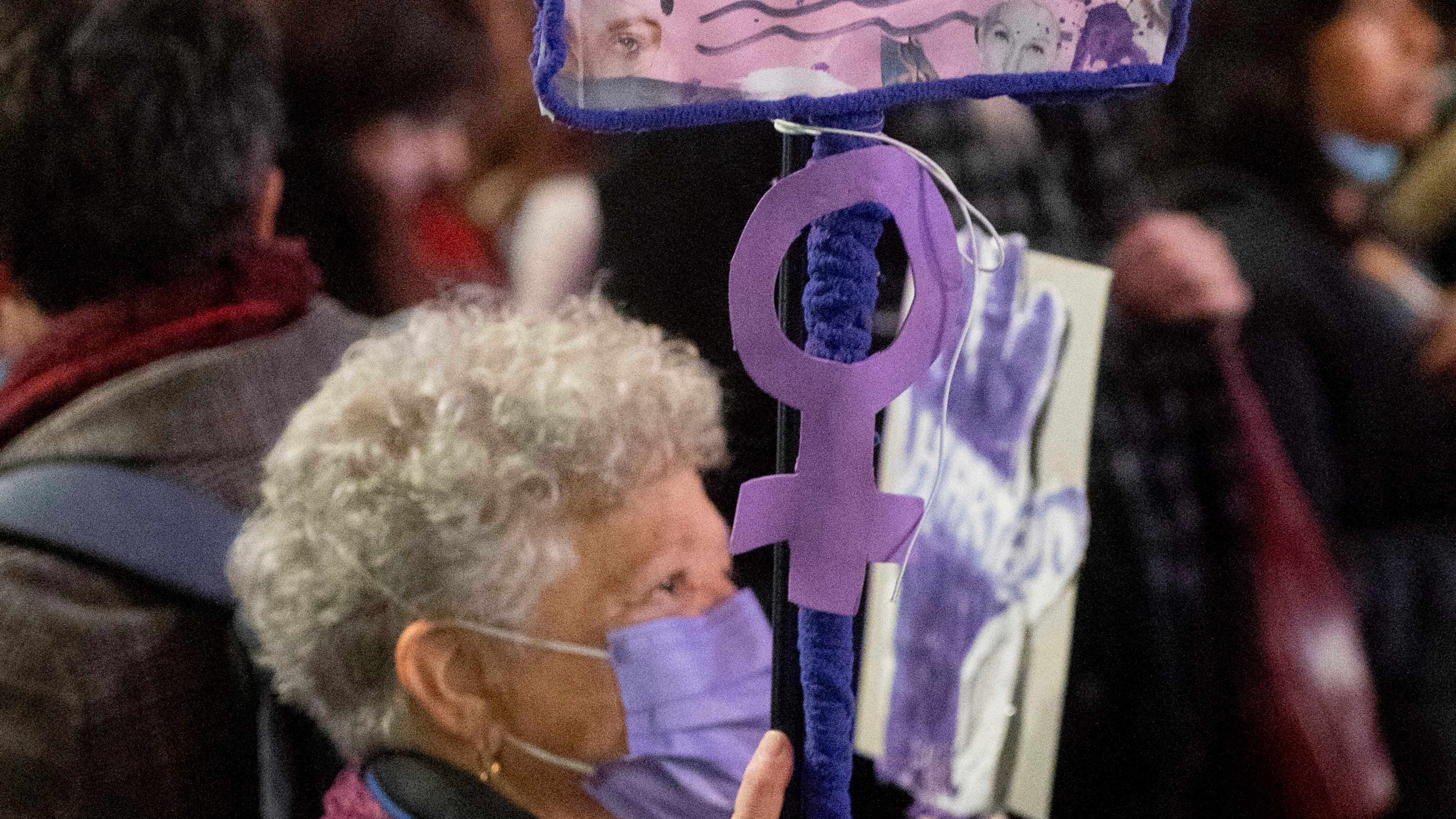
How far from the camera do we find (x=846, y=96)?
54 centimetres

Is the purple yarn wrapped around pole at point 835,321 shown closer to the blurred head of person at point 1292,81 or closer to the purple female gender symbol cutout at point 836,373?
the purple female gender symbol cutout at point 836,373

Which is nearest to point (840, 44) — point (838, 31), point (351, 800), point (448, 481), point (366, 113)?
point (838, 31)

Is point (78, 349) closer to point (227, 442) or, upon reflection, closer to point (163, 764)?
point (227, 442)

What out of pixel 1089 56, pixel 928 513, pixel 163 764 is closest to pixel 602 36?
pixel 1089 56

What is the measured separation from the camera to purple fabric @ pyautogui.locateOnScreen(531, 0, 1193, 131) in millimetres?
537

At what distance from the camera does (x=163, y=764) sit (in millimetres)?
885

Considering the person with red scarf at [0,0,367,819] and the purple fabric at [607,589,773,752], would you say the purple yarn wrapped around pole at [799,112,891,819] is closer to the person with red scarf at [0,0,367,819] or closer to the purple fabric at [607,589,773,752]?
the purple fabric at [607,589,773,752]

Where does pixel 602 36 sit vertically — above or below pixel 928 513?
above

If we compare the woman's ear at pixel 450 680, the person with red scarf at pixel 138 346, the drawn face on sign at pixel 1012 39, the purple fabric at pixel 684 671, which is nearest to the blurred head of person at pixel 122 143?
the person with red scarf at pixel 138 346

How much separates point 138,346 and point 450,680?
0.42 metres

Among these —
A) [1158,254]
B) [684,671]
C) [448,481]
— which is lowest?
[684,671]

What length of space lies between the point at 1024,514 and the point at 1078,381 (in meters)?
0.12

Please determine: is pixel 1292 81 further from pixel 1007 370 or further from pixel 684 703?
pixel 684 703

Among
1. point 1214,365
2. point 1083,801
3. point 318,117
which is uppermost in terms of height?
point 318,117
